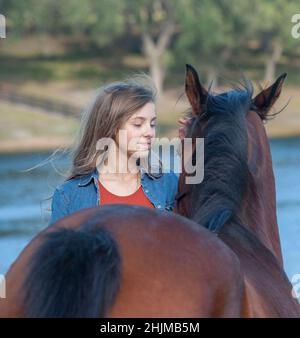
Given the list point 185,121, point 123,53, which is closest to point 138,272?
point 185,121

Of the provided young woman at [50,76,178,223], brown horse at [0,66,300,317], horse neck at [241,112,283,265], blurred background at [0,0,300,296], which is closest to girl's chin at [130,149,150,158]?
young woman at [50,76,178,223]

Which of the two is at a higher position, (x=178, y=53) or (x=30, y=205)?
(x=178, y=53)

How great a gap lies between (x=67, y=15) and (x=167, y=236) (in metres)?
39.0

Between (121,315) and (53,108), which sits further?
(53,108)

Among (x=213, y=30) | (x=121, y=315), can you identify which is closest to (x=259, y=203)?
(x=121, y=315)

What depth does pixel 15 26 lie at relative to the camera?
4009cm

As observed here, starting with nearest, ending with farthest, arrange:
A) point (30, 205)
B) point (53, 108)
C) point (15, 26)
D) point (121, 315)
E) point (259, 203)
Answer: point (121, 315), point (259, 203), point (30, 205), point (53, 108), point (15, 26)

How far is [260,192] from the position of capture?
375cm

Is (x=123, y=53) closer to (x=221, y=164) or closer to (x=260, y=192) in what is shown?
(x=260, y=192)

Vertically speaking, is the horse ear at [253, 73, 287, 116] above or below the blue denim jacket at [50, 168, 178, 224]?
above

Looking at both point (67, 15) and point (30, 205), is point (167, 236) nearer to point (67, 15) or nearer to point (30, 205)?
point (30, 205)

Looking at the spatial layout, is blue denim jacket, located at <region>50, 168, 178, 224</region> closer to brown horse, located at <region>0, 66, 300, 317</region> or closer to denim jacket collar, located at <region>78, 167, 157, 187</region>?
denim jacket collar, located at <region>78, 167, 157, 187</region>

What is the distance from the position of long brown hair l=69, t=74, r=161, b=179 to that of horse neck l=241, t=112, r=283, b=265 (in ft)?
1.55

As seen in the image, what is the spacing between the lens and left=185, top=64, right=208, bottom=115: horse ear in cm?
392
